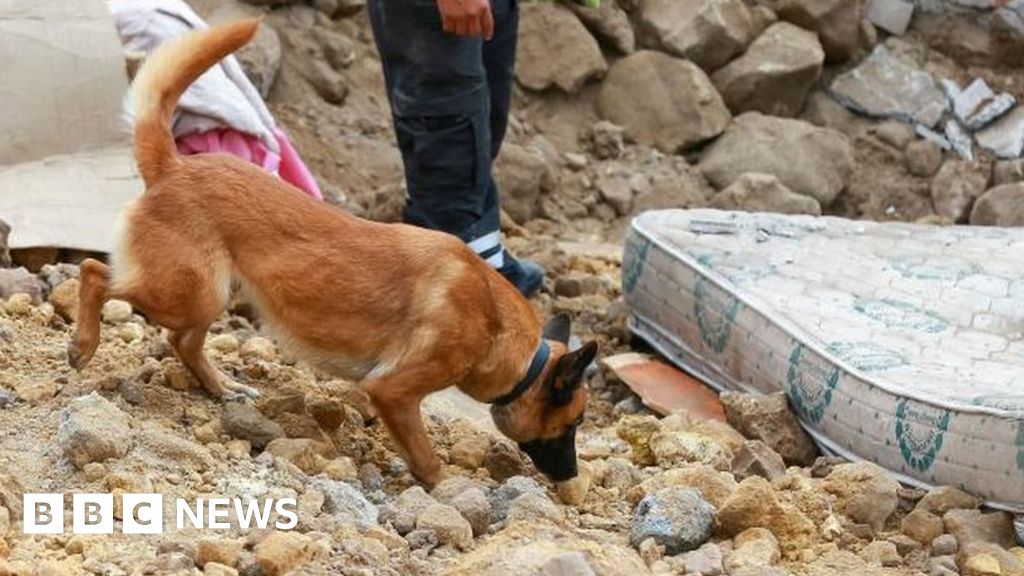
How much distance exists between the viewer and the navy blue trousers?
22.0 feet

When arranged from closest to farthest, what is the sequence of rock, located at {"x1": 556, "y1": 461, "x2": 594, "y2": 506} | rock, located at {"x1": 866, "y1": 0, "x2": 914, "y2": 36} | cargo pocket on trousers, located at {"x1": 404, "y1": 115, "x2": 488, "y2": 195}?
rock, located at {"x1": 556, "y1": 461, "x2": 594, "y2": 506}, cargo pocket on trousers, located at {"x1": 404, "y1": 115, "x2": 488, "y2": 195}, rock, located at {"x1": 866, "y1": 0, "x2": 914, "y2": 36}

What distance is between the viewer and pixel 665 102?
9.93 meters

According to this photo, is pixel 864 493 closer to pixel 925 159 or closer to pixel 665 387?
pixel 665 387

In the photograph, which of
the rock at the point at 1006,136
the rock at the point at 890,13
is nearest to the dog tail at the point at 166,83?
the rock at the point at 1006,136

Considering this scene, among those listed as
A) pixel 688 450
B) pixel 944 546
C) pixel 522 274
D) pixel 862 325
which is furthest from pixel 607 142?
pixel 944 546

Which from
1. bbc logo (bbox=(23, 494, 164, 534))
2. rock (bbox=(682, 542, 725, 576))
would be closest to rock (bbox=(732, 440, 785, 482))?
rock (bbox=(682, 542, 725, 576))

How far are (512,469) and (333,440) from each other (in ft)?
1.67

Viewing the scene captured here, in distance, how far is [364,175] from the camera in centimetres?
910

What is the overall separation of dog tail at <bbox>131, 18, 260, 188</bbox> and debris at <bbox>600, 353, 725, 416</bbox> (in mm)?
2126

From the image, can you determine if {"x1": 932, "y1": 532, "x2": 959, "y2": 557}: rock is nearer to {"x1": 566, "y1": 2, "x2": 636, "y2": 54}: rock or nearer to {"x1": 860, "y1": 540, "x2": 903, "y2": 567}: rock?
{"x1": 860, "y1": 540, "x2": 903, "y2": 567}: rock

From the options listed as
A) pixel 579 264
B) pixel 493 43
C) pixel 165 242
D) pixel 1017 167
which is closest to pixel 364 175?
pixel 579 264

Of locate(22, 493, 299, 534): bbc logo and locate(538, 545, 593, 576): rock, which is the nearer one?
locate(538, 545, 593, 576): rock

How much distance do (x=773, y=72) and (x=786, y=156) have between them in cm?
49

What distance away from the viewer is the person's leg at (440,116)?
670cm
